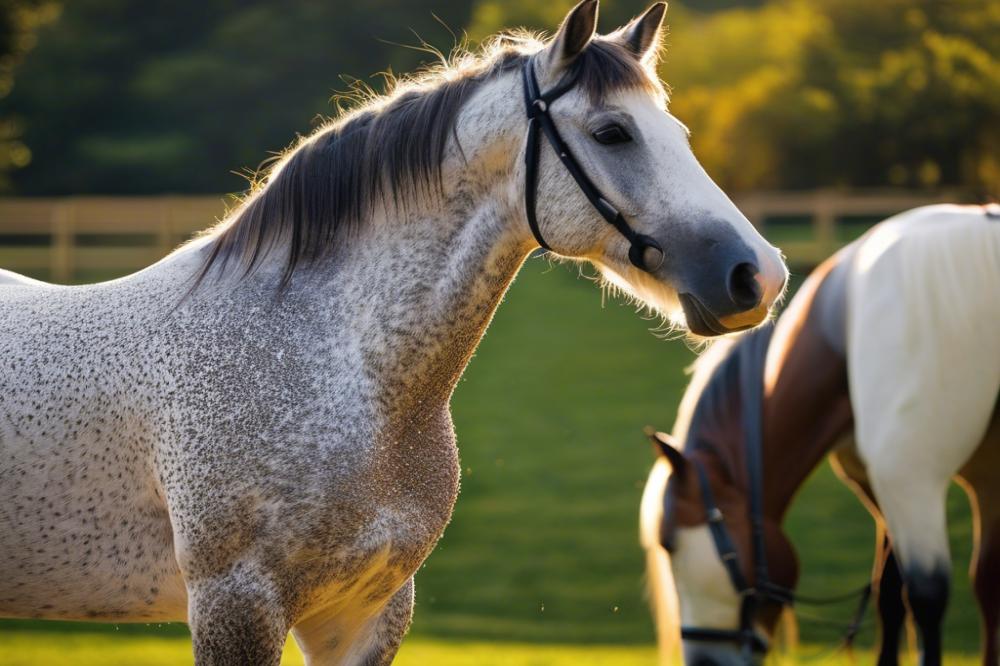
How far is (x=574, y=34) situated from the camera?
2.41 meters

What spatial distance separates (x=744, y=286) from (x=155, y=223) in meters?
19.5

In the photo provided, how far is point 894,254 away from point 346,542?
9.45 ft

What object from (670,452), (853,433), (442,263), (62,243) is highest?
(62,243)

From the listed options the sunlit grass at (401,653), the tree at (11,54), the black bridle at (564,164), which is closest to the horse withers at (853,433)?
the sunlit grass at (401,653)

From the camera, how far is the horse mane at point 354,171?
257cm

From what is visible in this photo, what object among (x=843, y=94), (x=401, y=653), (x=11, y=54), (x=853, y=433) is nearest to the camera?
(x=853, y=433)

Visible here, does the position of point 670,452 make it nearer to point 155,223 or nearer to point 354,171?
point 354,171

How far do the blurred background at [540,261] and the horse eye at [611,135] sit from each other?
0.85 m

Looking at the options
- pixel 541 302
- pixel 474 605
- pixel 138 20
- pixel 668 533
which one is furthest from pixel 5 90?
pixel 668 533

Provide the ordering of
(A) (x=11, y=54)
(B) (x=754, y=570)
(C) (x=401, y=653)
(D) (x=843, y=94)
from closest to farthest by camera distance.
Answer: (B) (x=754, y=570) → (C) (x=401, y=653) → (D) (x=843, y=94) → (A) (x=11, y=54)

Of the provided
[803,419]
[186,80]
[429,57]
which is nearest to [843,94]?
[429,57]

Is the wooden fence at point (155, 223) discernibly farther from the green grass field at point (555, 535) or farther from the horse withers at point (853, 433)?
the horse withers at point (853, 433)

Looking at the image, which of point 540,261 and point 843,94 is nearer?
point 843,94

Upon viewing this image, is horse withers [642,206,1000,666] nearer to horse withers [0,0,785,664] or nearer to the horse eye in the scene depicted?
horse withers [0,0,785,664]
